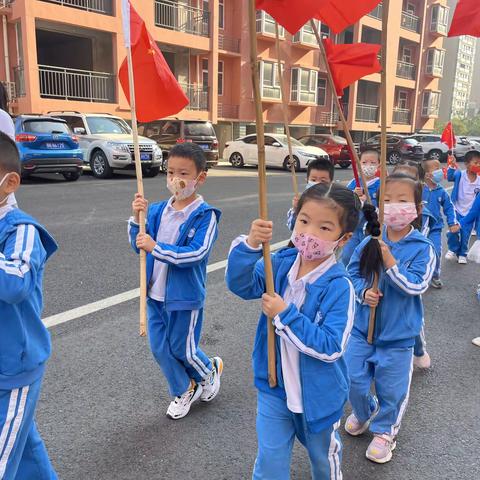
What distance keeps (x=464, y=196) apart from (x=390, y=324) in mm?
5081

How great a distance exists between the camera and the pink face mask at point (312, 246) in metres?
1.93

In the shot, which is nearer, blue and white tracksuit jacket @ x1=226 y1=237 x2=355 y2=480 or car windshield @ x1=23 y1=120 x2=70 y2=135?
blue and white tracksuit jacket @ x1=226 y1=237 x2=355 y2=480

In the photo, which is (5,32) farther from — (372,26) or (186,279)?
(372,26)

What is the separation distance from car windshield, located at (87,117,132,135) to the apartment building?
3.54m

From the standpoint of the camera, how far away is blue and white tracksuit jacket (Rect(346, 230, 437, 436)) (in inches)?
101

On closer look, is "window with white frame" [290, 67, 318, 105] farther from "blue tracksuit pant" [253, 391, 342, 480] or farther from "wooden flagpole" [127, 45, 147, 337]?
"blue tracksuit pant" [253, 391, 342, 480]

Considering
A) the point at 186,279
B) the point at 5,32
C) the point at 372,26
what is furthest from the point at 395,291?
the point at 372,26

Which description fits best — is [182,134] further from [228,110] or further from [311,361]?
[311,361]

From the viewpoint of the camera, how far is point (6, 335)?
1.75m

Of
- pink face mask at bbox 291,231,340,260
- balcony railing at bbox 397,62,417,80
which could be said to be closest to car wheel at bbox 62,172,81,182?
pink face mask at bbox 291,231,340,260

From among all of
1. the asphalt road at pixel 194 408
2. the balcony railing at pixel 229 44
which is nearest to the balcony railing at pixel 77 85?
the balcony railing at pixel 229 44

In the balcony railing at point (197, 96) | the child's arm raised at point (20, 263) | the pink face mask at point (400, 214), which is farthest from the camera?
Answer: the balcony railing at point (197, 96)

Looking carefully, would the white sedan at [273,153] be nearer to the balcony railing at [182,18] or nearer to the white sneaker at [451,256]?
the balcony railing at [182,18]

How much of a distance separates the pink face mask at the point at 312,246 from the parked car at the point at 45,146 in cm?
1168
